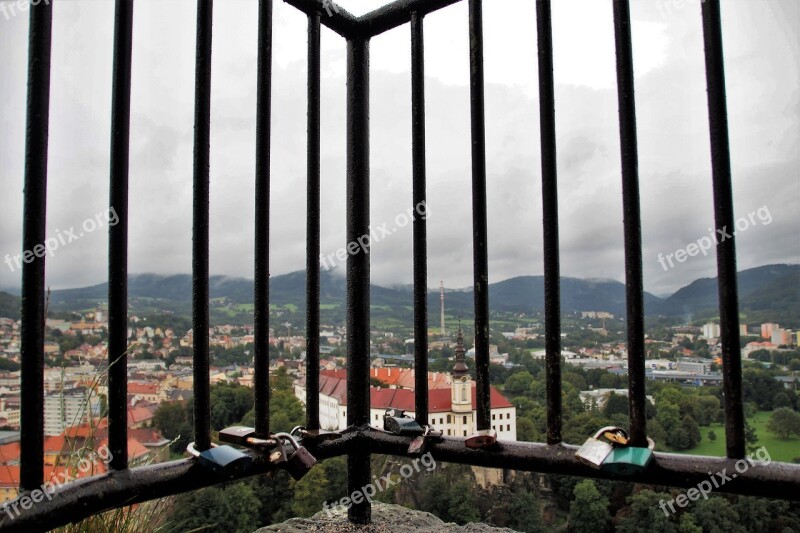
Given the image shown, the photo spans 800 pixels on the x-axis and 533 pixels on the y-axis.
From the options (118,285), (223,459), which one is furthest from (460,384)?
(118,285)

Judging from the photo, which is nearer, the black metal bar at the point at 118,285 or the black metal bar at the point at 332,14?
Answer: the black metal bar at the point at 118,285

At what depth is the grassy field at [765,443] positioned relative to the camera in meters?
1.27

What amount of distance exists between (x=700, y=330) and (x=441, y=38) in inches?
51.5

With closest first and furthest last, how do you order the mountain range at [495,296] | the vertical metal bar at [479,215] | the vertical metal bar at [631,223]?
the vertical metal bar at [631,223] < the mountain range at [495,296] < the vertical metal bar at [479,215]

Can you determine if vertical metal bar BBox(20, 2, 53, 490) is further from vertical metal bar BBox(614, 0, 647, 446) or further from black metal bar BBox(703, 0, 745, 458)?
black metal bar BBox(703, 0, 745, 458)

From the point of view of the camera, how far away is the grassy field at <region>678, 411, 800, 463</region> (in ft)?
4.17

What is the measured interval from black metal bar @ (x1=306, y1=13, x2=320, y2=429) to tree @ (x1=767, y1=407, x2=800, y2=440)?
4.42ft

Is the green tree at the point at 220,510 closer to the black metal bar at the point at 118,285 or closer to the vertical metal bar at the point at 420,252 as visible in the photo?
the black metal bar at the point at 118,285

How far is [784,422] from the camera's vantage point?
145cm

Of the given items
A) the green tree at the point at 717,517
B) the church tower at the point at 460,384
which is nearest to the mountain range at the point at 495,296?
the church tower at the point at 460,384

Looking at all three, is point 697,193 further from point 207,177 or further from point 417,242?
point 207,177

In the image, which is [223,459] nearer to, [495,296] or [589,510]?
[495,296]

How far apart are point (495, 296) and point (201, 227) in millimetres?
909

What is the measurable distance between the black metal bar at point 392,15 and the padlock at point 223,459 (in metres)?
1.46
